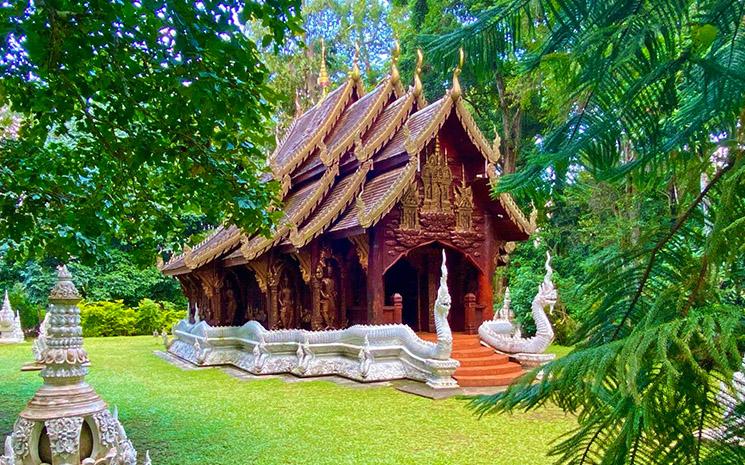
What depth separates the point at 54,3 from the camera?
2926 millimetres

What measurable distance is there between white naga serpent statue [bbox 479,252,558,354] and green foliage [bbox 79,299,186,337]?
12.8 m

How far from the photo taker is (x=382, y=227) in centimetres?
930

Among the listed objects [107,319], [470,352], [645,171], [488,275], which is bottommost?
[470,352]

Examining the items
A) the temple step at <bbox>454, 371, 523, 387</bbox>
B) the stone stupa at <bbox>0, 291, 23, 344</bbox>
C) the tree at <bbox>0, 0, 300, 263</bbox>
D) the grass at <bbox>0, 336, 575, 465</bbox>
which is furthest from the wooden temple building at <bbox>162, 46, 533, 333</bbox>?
the stone stupa at <bbox>0, 291, 23, 344</bbox>

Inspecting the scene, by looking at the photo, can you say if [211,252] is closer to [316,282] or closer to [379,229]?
[316,282]

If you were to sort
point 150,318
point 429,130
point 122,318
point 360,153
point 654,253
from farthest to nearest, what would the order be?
point 150,318
point 122,318
point 360,153
point 429,130
point 654,253

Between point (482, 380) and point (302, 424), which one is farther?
point (482, 380)

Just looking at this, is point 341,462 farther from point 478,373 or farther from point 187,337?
point 187,337

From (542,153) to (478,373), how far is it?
753 cm

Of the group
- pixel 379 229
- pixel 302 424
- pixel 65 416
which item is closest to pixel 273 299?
pixel 379 229

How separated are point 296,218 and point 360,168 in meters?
1.39

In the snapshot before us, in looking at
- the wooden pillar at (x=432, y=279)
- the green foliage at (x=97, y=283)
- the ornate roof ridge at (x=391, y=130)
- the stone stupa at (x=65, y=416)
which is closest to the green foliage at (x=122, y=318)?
the green foliage at (x=97, y=283)

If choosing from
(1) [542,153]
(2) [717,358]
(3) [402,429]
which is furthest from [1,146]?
(2) [717,358]

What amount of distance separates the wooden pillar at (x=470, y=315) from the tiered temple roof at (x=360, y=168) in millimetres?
1402
